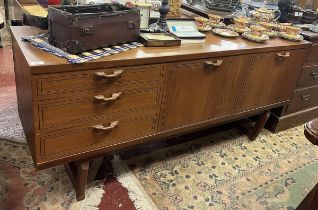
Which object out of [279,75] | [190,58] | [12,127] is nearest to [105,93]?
[190,58]

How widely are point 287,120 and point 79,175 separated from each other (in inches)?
62.9

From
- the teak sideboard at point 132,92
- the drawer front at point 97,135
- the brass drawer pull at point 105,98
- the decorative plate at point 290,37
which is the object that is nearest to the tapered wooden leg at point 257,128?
the teak sideboard at point 132,92

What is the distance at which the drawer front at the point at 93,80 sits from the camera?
99 cm

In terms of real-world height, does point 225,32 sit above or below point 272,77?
above

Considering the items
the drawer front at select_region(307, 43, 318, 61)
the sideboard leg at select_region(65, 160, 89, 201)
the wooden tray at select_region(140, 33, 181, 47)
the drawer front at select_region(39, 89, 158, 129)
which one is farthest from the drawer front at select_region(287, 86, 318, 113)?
the sideboard leg at select_region(65, 160, 89, 201)

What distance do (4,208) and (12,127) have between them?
65 centimetres

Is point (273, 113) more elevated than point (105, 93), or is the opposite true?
point (105, 93)

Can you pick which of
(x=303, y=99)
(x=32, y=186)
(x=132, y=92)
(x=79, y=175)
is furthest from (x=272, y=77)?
(x=32, y=186)

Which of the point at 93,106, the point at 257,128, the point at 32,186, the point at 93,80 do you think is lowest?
the point at 32,186

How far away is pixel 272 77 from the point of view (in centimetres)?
177

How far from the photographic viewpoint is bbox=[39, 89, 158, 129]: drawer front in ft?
3.43

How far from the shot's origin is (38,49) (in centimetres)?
108

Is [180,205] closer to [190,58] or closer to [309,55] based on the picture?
[190,58]

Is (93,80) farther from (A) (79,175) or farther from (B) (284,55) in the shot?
(B) (284,55)
